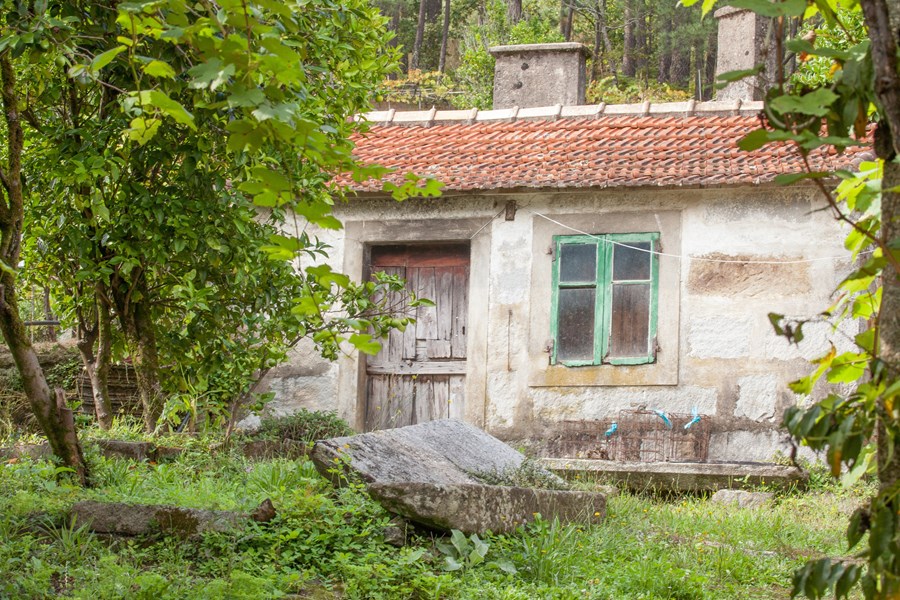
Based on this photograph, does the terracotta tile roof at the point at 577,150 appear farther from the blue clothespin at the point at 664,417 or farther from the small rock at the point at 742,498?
the small rock at the point at 742,498

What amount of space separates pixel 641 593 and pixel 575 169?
732 centimetres

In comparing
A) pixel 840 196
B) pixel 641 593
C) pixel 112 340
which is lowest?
pixel 641 593

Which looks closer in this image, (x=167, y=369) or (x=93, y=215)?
(x=93, y=215)

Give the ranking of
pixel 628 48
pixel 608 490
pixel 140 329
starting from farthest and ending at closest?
pixel 628 48 < pixel 608 490 < pixel 140 329

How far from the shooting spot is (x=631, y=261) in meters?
11.5

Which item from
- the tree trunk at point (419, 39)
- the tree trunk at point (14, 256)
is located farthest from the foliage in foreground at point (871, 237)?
the tree trunk at point (419, 39)

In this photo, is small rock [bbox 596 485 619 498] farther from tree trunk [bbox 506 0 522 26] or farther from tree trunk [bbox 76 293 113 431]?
tree trunk [bbox 506 0 522 26]

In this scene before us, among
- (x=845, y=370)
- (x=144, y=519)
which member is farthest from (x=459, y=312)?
(x=845, y=370)

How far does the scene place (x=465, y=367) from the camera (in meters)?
12.1

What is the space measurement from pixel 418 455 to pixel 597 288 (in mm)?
5645

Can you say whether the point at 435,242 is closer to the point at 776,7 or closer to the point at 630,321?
the point at 630,321

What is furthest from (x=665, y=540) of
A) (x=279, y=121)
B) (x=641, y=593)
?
(x=279, y=121)

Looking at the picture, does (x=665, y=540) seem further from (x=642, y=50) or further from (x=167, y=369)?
(x=642, y=50)

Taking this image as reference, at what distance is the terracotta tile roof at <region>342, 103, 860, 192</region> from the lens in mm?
11172
